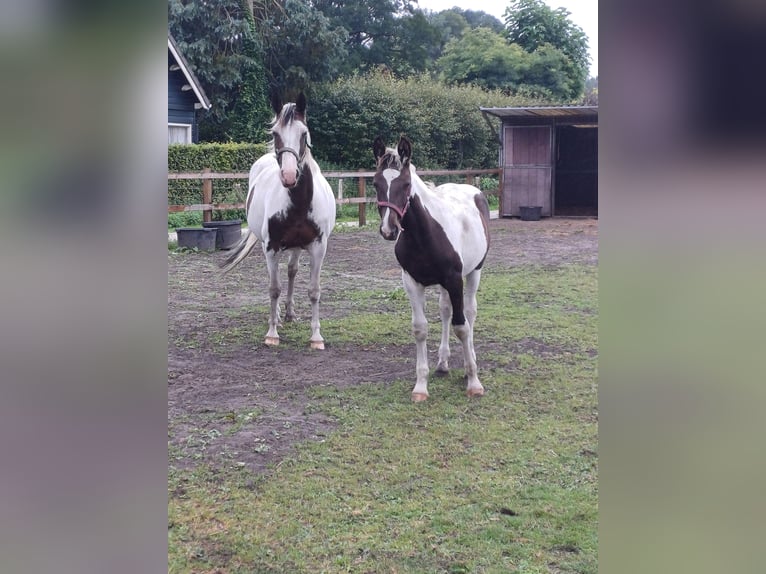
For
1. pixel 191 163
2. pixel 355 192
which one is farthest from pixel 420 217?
pixel 355 192

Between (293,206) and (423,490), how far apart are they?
309 cm

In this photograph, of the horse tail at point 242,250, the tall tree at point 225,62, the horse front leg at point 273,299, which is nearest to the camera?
the horse front leg at point 273,299

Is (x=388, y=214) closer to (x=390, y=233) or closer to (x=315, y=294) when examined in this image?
(x=390, y=233)

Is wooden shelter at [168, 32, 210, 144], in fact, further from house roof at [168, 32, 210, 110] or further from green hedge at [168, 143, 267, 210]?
green hedge at [168, 143, 267, 210]

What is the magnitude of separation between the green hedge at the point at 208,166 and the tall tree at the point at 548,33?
70.4 feet

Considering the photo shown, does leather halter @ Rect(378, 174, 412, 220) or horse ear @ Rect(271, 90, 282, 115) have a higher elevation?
horse ear @ Rect(271, 90, 282, 115)

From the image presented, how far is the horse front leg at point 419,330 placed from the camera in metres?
4.37

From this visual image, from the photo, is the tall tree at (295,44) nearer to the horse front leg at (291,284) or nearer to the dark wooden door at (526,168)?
the dark wooden door at (526,168)

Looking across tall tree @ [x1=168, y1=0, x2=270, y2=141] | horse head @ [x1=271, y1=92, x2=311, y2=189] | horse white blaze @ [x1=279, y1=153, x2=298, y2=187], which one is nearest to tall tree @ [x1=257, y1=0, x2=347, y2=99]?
tall tree @ [x1=168, y1=0, x2=270, y2=141]

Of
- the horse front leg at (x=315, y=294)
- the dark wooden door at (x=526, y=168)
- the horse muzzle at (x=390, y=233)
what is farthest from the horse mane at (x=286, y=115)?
the dark wooden door at (x=526, y=168)

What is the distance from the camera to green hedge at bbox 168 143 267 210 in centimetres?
1438

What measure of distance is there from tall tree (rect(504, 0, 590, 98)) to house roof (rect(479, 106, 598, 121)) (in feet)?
61.4

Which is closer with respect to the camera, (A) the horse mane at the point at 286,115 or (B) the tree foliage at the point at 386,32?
(A) the horse mane at the point at 286,115

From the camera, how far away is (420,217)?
13.7 ft
